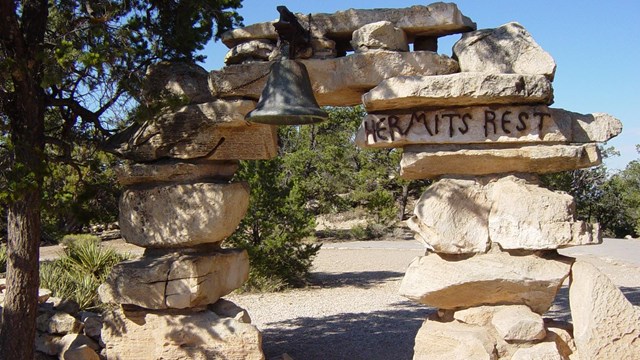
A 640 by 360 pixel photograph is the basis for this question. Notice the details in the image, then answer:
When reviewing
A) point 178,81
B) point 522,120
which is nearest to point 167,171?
point 178,81

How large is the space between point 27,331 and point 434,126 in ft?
11.0

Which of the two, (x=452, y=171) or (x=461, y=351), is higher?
(x=452, y=171)

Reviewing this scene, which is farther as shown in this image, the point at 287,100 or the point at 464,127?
the point at 464,127

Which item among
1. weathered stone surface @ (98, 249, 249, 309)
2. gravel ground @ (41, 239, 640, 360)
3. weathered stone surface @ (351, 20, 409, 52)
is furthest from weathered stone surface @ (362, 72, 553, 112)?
gravel ground @ (41, 239, 640, 360)

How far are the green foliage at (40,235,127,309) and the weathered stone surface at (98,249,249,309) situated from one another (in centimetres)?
310

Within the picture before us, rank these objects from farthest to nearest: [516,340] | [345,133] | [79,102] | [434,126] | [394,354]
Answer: [345,133] < [394,354] < [79,102] < [434,126] < [516,340]

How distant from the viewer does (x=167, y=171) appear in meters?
4.81

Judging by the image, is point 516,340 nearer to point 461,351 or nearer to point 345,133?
point 461,351

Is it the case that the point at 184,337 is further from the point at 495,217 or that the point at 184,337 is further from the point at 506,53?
the point at 506,53

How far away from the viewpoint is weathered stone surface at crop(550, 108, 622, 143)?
4043 millimetres

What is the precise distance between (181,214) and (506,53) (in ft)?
8.69

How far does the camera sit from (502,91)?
3957mm

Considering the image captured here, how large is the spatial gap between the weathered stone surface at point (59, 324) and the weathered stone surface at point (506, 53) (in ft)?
13.6

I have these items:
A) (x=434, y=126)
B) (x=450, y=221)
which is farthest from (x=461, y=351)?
(x=434, y=126)
